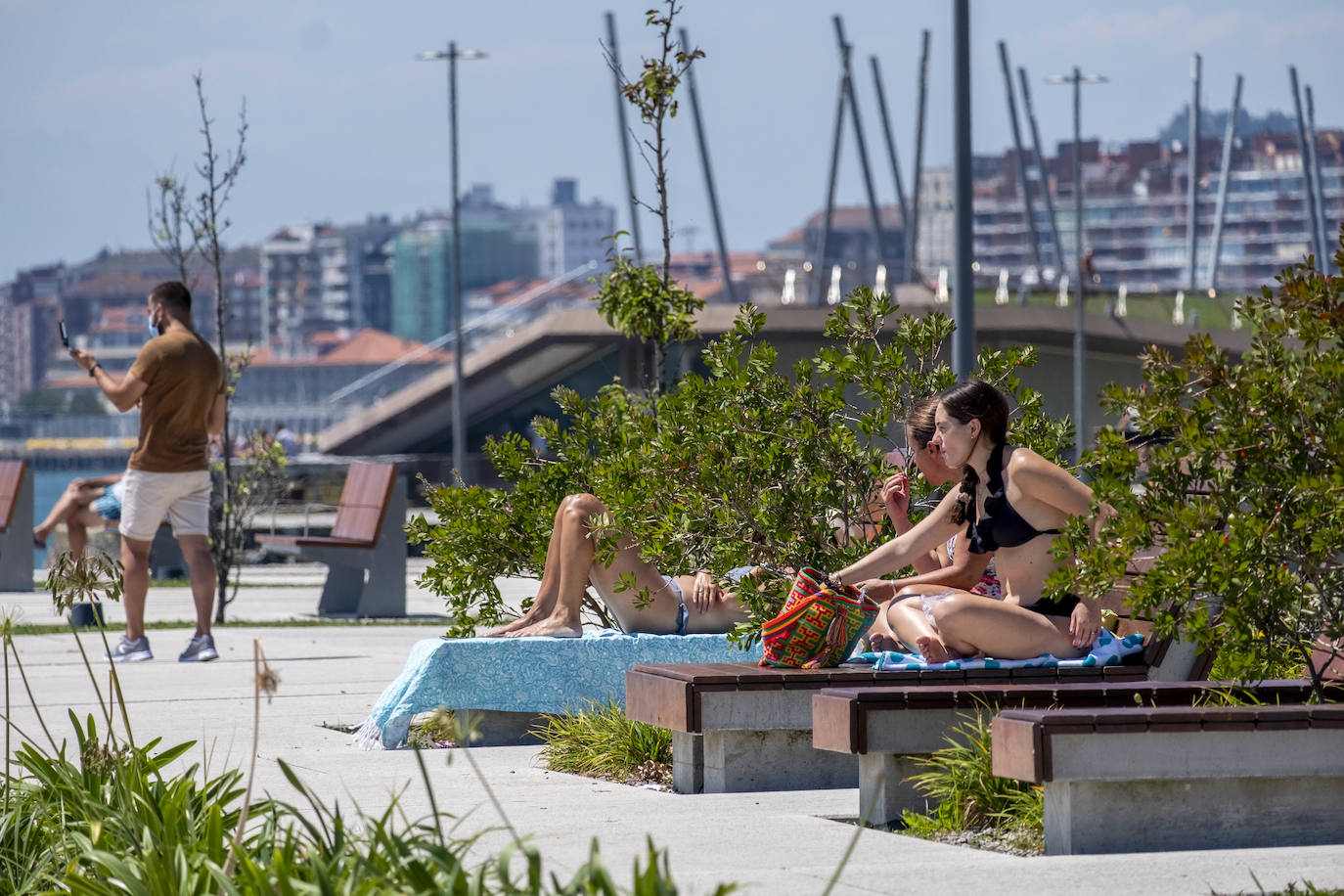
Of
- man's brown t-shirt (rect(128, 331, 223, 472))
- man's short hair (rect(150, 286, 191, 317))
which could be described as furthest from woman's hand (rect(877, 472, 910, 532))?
man's short hair (rect(150, 286, 191, 317))

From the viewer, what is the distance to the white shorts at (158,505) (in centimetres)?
1174

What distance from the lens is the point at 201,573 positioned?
11.6 meters

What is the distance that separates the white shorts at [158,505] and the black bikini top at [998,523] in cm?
608

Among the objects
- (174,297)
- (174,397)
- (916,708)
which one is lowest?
(916,708)

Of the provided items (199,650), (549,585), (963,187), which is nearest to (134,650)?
(199,650)

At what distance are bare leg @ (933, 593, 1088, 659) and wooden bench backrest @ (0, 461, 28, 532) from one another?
1552 centimetres

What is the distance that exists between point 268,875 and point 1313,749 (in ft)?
8.92

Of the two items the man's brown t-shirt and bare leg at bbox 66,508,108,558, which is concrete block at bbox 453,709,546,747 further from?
bare leg at bbox 66,508,108,558

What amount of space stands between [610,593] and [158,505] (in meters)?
4.39

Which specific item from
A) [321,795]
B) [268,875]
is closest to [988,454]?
[321,795]

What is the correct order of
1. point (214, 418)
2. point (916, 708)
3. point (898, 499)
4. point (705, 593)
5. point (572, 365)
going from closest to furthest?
point (916, 708), point (898, 499), point (705, 593), point (214, 418), point (572, 365)

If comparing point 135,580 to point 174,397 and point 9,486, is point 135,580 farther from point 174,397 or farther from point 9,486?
point 9,486

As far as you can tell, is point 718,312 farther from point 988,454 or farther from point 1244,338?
point 988,454

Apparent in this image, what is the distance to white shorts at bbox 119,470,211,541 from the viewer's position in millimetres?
11742
